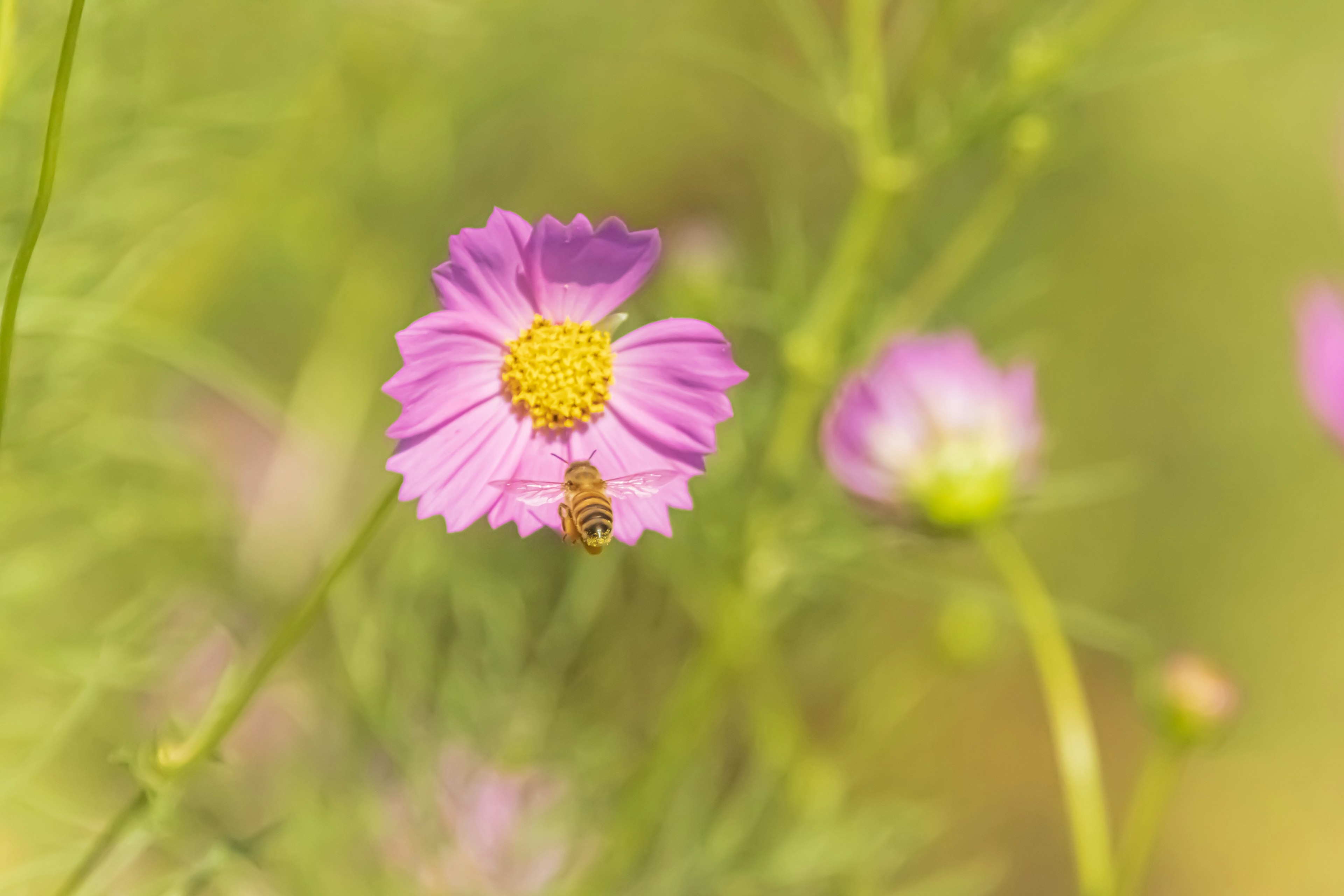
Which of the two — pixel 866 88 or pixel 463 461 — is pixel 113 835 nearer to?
pixel 463 461

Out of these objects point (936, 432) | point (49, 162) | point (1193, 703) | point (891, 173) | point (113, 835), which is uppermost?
point (891, 173)

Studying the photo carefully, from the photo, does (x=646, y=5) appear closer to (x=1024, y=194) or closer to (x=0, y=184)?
(x=1024, y=194)

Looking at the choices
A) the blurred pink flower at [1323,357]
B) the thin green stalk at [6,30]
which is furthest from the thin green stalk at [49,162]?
the blurred pink flower at [1323,357]

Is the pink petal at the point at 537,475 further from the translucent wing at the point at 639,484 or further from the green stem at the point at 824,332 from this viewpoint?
the green stem at the point at 824,332

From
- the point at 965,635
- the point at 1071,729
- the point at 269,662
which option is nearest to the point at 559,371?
the point at 269,662

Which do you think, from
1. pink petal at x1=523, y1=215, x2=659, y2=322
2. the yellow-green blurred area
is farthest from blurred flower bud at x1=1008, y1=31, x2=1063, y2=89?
pink petal at x1=523, y1=215, x2=659, y2=322

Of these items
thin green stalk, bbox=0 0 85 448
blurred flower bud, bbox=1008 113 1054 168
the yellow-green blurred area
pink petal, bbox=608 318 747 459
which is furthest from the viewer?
the yellow-green blurred area

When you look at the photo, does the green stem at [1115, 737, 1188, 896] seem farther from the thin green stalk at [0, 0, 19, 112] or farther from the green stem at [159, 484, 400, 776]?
the thin green stalk at [0, 0, 19, 112]
